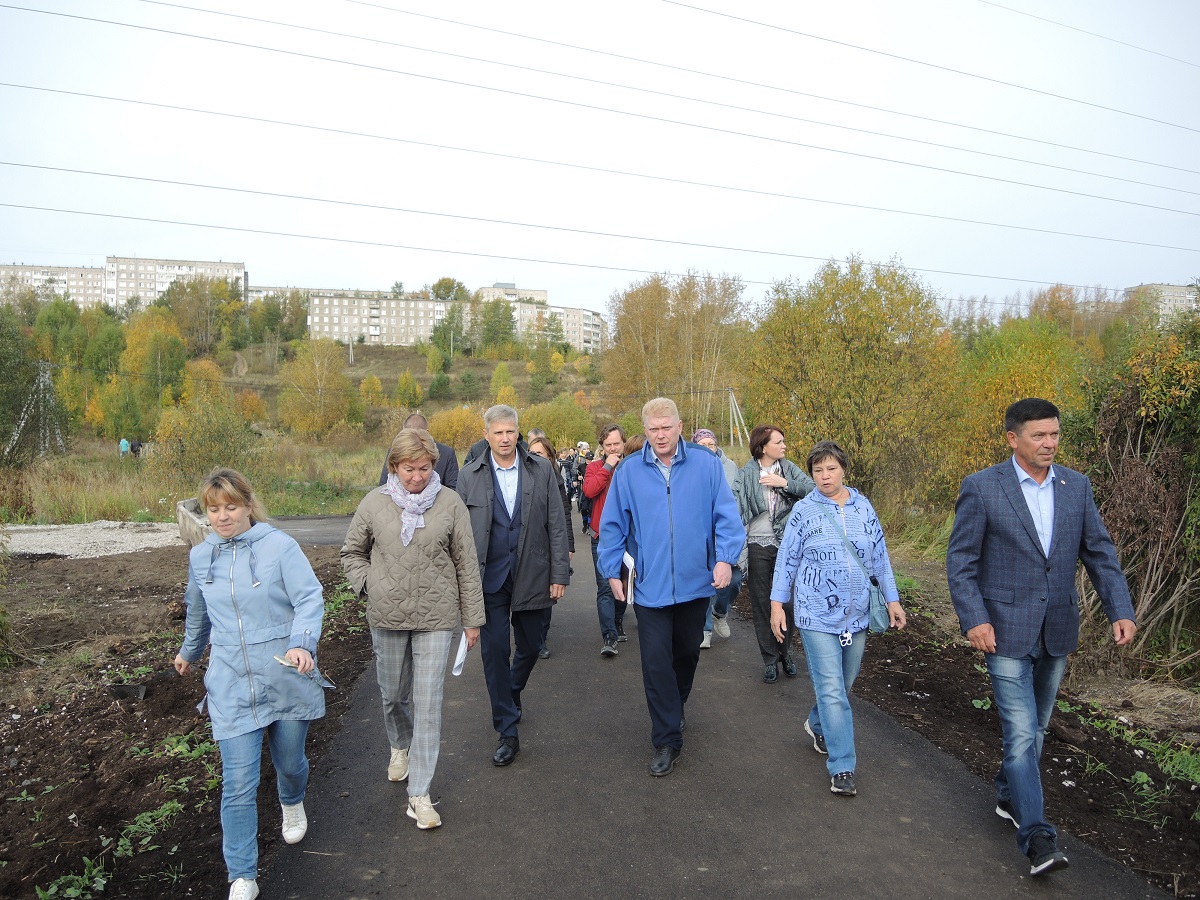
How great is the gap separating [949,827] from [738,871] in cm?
123

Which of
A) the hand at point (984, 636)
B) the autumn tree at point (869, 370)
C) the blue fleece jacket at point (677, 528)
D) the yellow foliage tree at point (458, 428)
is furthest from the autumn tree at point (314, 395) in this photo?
the hand at point (984, 636)

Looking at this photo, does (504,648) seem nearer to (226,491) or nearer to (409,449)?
(409,449)

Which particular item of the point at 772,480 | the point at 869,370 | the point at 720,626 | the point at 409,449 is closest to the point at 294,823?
the point at 409,449

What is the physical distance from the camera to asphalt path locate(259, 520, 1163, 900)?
3527mm

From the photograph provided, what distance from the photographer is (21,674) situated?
647 cm

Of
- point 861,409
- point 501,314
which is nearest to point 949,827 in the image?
point 861,409

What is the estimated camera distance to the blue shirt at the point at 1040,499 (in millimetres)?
3896

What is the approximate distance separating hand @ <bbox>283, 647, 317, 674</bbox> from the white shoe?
892 mm

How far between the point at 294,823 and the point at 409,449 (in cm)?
194

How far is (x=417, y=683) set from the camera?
14.0 ft

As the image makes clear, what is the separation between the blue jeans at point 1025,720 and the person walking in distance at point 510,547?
8.67 feet

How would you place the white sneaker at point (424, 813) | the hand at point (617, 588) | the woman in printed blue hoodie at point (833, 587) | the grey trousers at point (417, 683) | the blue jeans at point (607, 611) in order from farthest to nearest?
the blue jeans at point (607, 611) < the hand at point (617, 588) < the woman in printed blue hoodie at point (833, 587) < the grey trousers at point (417, 683) < the white sneaker at point (424, 813)

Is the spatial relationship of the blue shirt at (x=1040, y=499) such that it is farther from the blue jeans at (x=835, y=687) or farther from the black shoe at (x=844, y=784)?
the black shoe at (x=844, y=784)

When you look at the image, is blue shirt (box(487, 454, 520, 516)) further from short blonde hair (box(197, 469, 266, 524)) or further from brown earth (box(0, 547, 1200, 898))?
brown earth (box(0, 547, 1200, 898))
